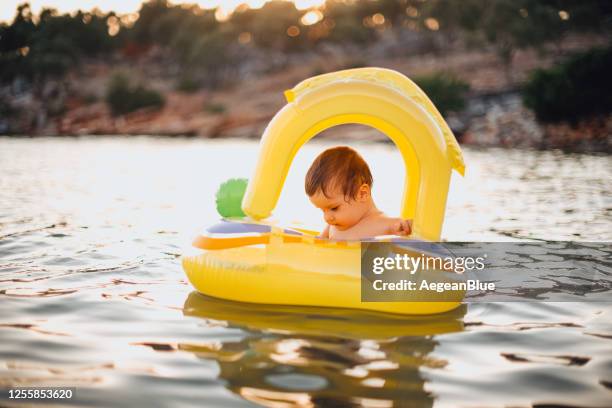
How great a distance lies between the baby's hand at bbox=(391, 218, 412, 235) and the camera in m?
4.23

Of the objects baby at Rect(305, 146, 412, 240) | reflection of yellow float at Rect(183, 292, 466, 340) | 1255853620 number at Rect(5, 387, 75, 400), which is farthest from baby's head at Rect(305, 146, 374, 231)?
1255853620 number at Rect(5, 387, 75, 400)

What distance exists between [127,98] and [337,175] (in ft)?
139

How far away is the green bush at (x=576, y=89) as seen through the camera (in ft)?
81.6

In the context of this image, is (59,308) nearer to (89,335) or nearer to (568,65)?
(89,335)

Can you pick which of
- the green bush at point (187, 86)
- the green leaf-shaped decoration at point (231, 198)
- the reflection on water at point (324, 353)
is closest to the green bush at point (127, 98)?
the green bush at point (187, 86)

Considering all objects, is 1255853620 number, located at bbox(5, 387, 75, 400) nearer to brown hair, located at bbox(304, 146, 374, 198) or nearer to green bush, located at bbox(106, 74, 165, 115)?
brown hair, located at bbox(304, 146, 374, 198)

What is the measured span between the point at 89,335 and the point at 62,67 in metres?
49.3

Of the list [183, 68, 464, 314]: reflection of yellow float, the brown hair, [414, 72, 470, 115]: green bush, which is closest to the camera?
[183, 68, 464, 314]: reflection of yellow float

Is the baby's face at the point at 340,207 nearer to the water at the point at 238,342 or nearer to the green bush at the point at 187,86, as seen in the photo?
the water at the point at 238,342

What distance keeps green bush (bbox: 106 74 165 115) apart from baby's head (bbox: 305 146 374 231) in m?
41.5

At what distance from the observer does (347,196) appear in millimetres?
4105

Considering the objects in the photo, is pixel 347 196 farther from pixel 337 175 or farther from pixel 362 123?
pixel 362 123

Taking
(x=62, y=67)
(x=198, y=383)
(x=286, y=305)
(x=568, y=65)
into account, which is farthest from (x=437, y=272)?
(x=62, y=67)

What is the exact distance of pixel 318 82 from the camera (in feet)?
14.0
